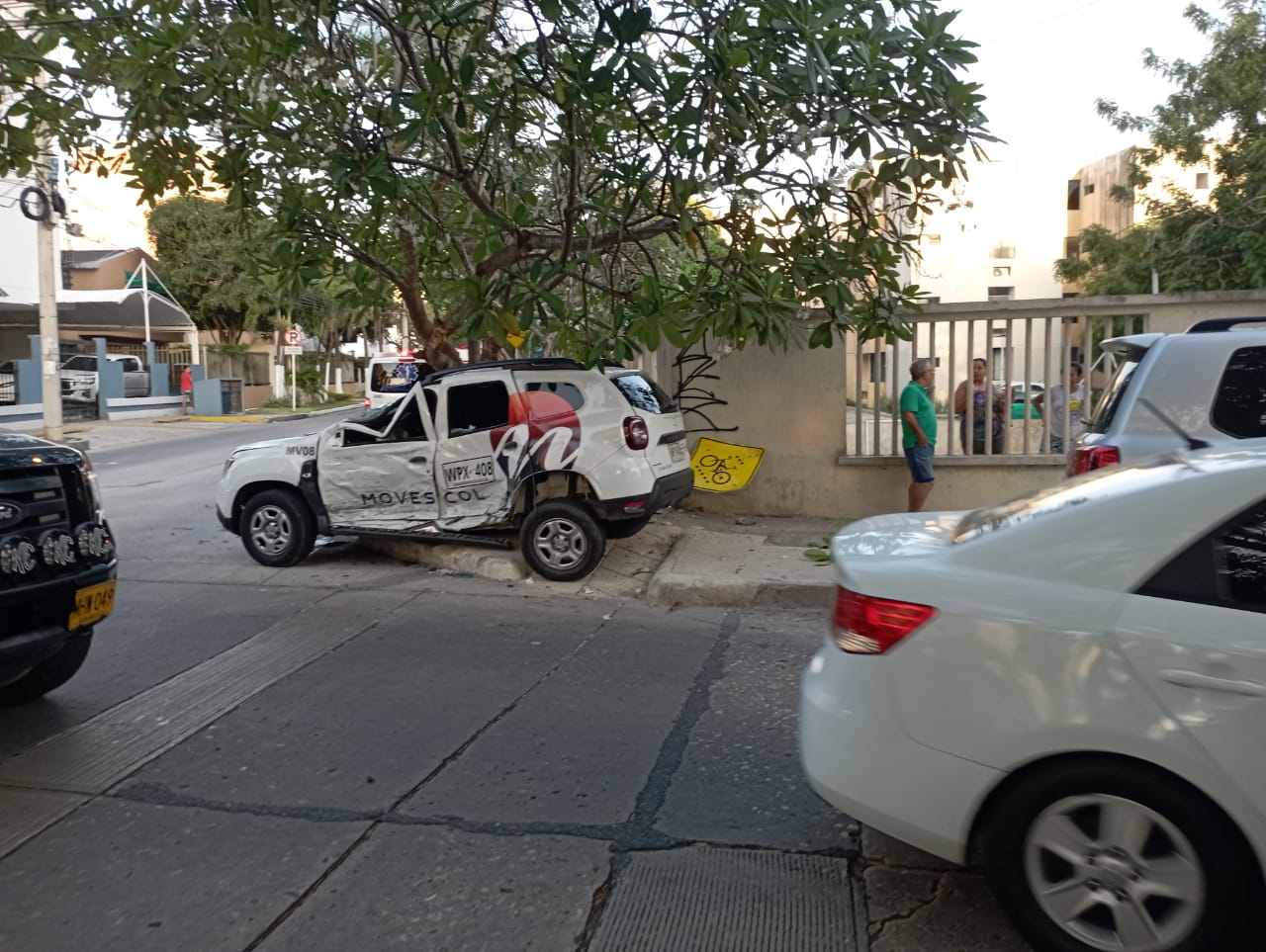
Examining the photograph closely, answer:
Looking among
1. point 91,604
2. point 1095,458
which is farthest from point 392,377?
point 1095,458

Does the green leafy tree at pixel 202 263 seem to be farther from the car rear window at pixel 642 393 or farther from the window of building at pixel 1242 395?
the window of building at pixel 1242 395

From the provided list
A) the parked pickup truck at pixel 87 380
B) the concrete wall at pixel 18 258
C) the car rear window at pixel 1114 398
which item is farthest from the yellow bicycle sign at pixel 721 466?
the concrete wall at pixel 18 258

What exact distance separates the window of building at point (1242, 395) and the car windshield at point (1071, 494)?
6.55 ft

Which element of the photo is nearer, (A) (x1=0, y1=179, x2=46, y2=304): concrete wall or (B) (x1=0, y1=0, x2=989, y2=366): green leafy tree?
(B) (x1=0, y1=0, x2=989, y2=366): green leafy tree

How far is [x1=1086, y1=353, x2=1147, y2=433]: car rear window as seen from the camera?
218 inches

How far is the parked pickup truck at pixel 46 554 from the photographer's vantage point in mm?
4539

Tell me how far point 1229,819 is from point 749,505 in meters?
8.30

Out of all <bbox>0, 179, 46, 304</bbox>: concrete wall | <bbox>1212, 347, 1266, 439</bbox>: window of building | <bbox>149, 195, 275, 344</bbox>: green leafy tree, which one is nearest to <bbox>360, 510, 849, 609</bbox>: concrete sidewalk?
<bbox>1212, 347, 1266, 439</bbox>: window of building

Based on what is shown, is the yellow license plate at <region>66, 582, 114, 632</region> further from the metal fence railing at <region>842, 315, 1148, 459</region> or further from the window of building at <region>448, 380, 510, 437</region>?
the metal fence railing at <region>842, 315, 1148, 459</region>

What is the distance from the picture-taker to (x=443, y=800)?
4359 mm

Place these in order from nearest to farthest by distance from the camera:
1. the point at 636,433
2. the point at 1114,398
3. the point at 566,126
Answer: the point at 1114,398 → the point at 566,126 → the point at 636,433

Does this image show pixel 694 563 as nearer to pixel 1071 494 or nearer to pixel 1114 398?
pixel 1114 398

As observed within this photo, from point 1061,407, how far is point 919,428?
1.51 meters

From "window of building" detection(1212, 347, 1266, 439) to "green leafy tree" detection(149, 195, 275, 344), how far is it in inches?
1512
